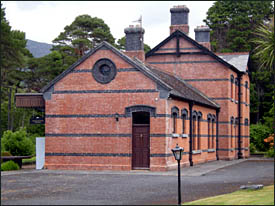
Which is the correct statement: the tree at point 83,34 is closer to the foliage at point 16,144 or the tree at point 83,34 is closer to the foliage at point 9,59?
the foliage at point 9,59

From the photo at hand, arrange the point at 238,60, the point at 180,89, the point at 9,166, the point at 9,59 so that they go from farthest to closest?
the point at 9,59
the point at 238,60
the point at 180,89
the point at 9,166

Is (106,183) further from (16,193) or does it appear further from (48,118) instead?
(48,118)

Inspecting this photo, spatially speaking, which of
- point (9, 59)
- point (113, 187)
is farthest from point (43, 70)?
point (113, 187)

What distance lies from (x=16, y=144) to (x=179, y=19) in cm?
1606

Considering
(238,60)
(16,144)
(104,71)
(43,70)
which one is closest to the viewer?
(104,71)

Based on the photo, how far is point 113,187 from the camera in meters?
17.2

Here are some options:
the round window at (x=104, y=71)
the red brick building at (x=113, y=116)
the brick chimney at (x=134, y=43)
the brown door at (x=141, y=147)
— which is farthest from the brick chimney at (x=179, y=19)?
the brown door at (x=141, y=147)

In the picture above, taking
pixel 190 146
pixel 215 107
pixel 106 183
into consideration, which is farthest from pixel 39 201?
pixel 215 107

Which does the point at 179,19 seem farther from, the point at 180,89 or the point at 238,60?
the point at 180,89

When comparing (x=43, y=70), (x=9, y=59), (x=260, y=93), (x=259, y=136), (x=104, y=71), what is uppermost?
(x=9, y=59)

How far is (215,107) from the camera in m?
34.1

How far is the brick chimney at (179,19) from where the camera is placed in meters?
36.9

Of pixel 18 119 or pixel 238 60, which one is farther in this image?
pixel 18 119

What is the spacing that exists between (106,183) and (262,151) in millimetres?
31159
